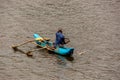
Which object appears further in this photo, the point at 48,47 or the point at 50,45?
the point at 50,45

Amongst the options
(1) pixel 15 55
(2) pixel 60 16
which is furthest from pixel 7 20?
(1) pixel 15 55

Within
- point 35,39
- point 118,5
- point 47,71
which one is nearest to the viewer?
point 47,71

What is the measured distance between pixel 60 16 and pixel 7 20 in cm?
584

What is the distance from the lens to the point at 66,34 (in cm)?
3619

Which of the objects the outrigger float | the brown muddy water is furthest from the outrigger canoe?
the brown muddy water

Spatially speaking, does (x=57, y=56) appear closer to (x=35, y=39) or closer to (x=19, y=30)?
(x=35, y=39)

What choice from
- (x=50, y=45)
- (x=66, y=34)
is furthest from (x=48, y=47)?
(x=66, y=34)

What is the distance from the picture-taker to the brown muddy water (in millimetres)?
28594

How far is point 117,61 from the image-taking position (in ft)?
101

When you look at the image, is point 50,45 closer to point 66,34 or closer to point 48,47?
point 48,47

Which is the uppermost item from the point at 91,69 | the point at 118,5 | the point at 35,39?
the point at 118,5

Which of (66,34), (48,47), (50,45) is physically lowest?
(48,47)

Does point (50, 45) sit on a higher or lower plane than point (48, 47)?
higher

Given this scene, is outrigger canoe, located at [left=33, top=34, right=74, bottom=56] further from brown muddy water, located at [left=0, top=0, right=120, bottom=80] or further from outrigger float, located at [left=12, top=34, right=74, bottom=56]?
brown muddy water, located at [left=0, top=0, right=120, bottom=80]
